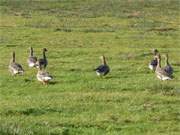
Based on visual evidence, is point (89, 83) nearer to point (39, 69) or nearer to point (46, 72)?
point (46, 72)

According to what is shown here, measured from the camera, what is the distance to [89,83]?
25141mm

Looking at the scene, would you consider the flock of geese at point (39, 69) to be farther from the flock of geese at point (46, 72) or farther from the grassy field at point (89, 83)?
the grassy field at point (89, 83)

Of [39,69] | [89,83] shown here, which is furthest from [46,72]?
[89,83]

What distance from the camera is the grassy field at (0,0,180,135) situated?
17670 mm

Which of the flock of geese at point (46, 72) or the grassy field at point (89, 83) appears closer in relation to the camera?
the grassy field at point (89, 83)

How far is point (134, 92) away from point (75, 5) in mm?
66705

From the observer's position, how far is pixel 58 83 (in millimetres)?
25344

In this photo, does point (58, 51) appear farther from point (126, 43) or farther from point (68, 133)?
point (68, 133)

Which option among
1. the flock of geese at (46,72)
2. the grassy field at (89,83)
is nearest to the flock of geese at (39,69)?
the flock of geese at (46,72)

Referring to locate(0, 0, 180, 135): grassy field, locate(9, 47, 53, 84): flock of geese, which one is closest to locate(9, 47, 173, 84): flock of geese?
locate(9, 47, 53, 84): flock of geese

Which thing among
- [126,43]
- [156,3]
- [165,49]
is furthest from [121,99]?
[156,3]

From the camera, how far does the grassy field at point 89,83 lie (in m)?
17.7

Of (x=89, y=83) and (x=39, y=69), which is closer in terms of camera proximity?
(x=89, y=83)

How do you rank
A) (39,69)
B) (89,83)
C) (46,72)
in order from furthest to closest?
(39,69) → (46,72) → (89,83)
